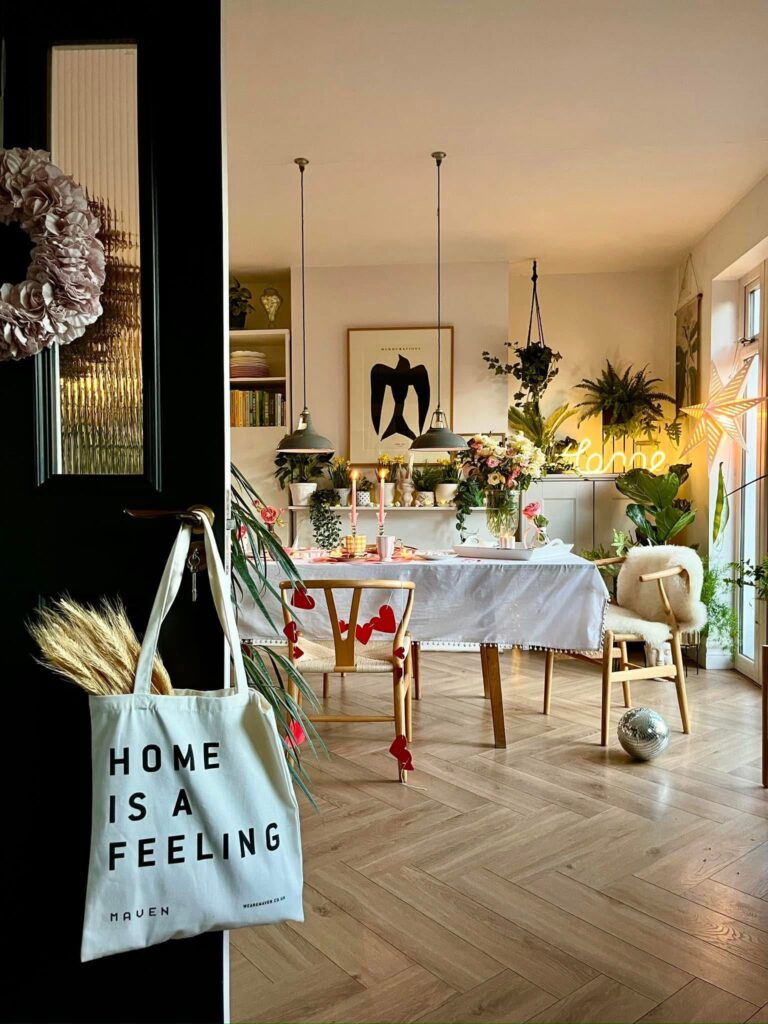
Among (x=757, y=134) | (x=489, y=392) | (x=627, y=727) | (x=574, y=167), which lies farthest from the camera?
(x=489, y=392)

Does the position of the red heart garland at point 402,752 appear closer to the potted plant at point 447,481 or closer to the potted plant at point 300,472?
the potted plant at point 447,481

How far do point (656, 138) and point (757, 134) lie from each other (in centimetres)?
44

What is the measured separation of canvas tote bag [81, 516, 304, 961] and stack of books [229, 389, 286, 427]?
4633 millimetres

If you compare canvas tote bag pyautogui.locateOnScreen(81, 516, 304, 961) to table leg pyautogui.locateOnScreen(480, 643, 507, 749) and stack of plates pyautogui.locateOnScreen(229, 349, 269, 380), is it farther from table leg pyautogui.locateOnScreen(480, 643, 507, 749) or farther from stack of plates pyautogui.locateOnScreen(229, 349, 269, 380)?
stack of plates pyautogui.locateOnScreen(229, 349, 269, 380)

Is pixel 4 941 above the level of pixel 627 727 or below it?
above

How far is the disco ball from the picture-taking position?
3.22 metres

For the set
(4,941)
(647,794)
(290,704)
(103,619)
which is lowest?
(647,794)

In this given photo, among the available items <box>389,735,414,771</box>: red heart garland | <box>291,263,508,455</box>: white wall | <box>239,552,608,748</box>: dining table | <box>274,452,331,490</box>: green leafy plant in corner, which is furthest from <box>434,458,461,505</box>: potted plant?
<box>389,735,414,771</box>: red heart garland

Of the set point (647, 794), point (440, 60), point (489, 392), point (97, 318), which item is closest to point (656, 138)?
point (440, 60)

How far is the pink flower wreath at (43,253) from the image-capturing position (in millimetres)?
1374

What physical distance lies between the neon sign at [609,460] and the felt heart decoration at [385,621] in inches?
115

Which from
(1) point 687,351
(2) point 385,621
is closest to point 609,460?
(1) point 687,351

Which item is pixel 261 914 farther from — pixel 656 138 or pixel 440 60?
pixel 656 138

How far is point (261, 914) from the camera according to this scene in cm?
128
